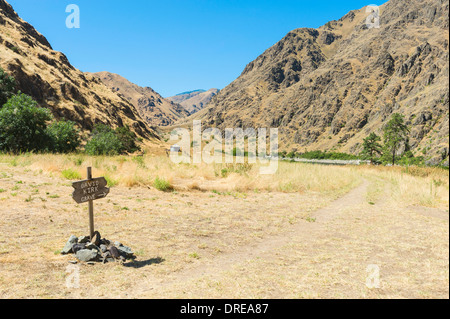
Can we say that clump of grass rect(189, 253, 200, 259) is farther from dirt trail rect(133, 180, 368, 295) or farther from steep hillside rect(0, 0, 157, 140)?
steep hillside rect(0, 0, 157, 140)

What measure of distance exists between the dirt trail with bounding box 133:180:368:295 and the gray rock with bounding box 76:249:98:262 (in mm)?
1635

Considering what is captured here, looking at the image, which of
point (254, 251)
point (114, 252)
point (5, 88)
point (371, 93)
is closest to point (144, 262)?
point (114, 252)

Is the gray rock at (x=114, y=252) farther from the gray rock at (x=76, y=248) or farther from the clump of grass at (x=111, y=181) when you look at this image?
the clump of grass at (x=111, y=181)

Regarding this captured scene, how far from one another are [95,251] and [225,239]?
11.2 feet

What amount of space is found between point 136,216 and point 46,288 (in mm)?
4860

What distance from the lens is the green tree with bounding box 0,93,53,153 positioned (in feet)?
77.5

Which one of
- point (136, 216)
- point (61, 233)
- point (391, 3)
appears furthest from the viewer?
point (391, 3)

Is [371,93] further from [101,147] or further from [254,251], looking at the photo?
[254,251]

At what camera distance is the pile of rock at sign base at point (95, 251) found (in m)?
5.87

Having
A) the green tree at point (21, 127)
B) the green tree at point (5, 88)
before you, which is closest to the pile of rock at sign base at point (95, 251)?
the green tree at point (21, 127)

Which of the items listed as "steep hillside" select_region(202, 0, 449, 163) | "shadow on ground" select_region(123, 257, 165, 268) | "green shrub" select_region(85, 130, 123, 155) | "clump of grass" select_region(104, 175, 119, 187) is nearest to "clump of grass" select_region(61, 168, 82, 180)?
"clump of grass" select_region(104, 175, 119, 187)
